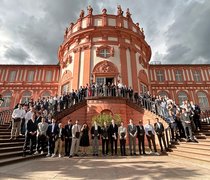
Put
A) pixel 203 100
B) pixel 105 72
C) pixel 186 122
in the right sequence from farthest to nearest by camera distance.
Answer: pixel 203 100 < pixel 105 72 < pixel 186 122

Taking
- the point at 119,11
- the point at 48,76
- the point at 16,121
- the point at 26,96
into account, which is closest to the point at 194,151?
the point at 16,121

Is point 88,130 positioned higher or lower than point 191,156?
higher

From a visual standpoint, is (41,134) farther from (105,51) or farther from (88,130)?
(105,51)

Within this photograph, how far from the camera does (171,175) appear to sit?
4777mm

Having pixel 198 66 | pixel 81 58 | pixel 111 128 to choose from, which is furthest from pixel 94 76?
pixel 198 66

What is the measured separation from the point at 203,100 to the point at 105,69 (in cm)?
1687

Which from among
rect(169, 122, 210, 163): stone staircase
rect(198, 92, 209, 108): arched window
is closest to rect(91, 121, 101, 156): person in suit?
rect(169, 122, 210, 163): stone staircase

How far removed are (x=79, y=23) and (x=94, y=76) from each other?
797cm

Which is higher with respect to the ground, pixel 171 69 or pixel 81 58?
pixel 171 69

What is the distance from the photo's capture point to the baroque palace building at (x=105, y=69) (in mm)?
18562

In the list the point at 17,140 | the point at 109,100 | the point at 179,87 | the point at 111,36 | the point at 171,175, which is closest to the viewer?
the point at 171,175

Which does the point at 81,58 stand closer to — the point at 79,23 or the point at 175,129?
the point at 79,23

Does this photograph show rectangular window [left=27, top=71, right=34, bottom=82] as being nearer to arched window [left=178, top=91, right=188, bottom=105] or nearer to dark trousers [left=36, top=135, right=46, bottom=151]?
dark trousers [left=36, top=135, right=46, bottom=151]

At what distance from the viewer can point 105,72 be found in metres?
18.1
